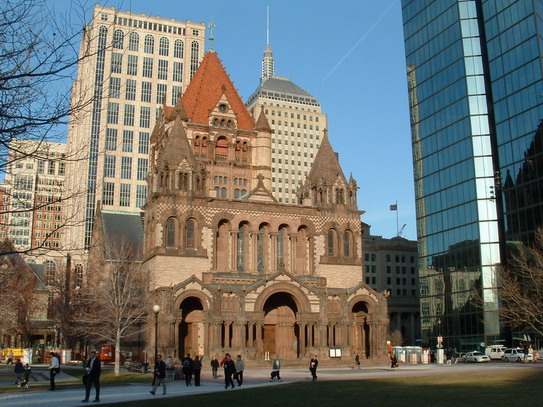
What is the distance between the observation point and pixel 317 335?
55.8 metres

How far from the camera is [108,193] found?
393 feet

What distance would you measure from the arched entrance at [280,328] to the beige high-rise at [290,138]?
11714cm

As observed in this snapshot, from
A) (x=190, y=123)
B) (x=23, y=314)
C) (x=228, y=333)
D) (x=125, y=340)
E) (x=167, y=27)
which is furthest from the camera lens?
(x=167, y=27)

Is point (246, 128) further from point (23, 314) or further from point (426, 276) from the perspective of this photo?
point (23, 314)

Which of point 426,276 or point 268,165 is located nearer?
point 268,165

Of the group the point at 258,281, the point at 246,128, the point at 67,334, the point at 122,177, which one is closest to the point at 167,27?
the point at 122,177

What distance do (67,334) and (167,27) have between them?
81.9m

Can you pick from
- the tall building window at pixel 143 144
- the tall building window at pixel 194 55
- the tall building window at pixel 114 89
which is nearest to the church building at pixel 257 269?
the tall building window at pixel 114 89

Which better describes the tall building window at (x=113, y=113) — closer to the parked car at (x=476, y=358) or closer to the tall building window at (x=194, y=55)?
the tall building window at (x=194, y=55)

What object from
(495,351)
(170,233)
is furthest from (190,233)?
(495,351)

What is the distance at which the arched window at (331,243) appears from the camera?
62.9 m

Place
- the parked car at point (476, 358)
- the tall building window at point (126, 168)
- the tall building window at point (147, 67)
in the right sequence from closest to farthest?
the parked car at point (476, 358), the tall building window at point (126, 168), the tall building window at point (147, 67)

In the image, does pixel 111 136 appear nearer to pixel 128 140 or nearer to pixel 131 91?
pixel 128 140

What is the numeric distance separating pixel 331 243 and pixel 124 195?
221 feet
